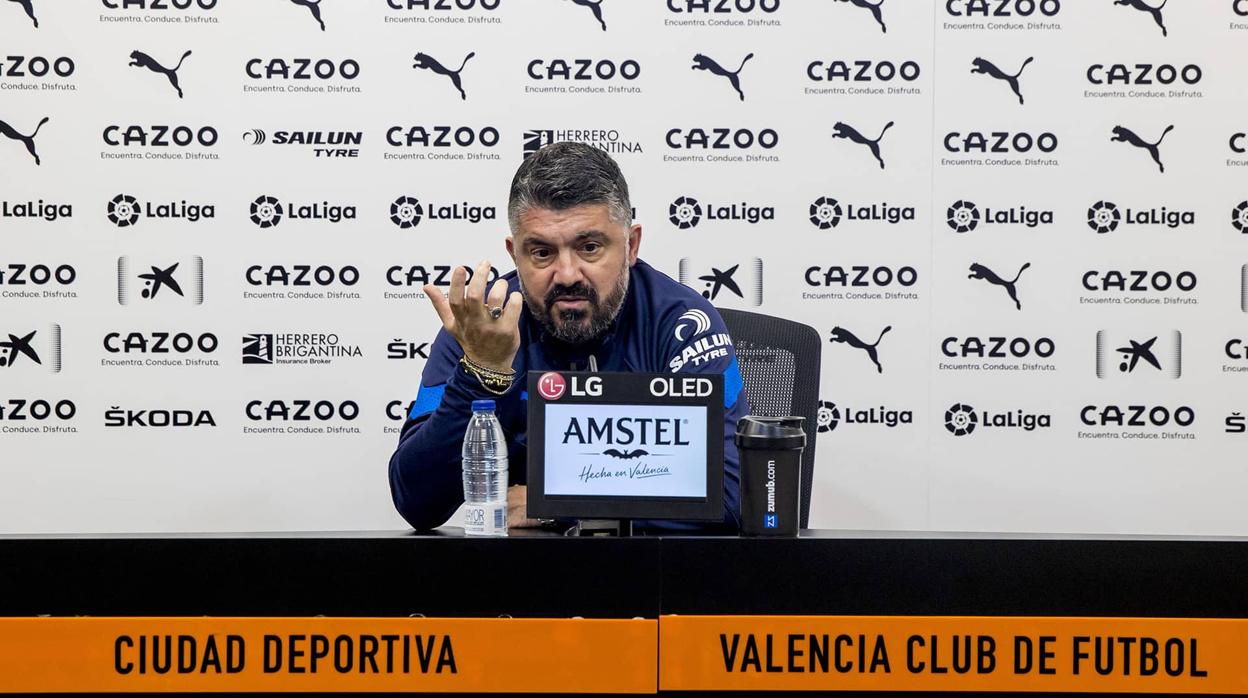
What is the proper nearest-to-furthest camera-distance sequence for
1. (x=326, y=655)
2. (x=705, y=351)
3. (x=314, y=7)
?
(x=326, y=655) → (x=705, y=351) → (x=314, y=7)

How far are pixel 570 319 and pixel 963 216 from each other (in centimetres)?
151

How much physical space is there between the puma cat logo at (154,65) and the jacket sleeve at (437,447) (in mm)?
1597

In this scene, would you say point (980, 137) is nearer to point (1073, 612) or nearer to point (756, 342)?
point (756, 342)

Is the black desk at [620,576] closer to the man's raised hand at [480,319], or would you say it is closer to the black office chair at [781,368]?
the man's raised hand at [480,319]

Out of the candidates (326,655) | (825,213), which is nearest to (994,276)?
(825,213)

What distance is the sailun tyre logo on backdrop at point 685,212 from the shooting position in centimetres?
294

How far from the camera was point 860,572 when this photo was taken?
54.1 inches

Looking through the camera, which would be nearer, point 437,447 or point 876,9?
point 437,447

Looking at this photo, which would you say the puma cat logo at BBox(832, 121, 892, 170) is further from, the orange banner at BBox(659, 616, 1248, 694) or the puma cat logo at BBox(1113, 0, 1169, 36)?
the orange banner at BBox(659, 616, 1248, 694)

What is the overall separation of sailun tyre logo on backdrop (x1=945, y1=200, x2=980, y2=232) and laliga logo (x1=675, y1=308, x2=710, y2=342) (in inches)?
48.5

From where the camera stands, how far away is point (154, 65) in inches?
115

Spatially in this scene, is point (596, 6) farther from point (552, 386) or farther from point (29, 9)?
point (552, 386)

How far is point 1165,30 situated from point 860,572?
7.71 feet

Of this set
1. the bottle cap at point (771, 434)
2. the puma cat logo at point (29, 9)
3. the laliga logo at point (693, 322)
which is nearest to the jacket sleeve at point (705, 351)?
the laliga logo at point (693, 322)
